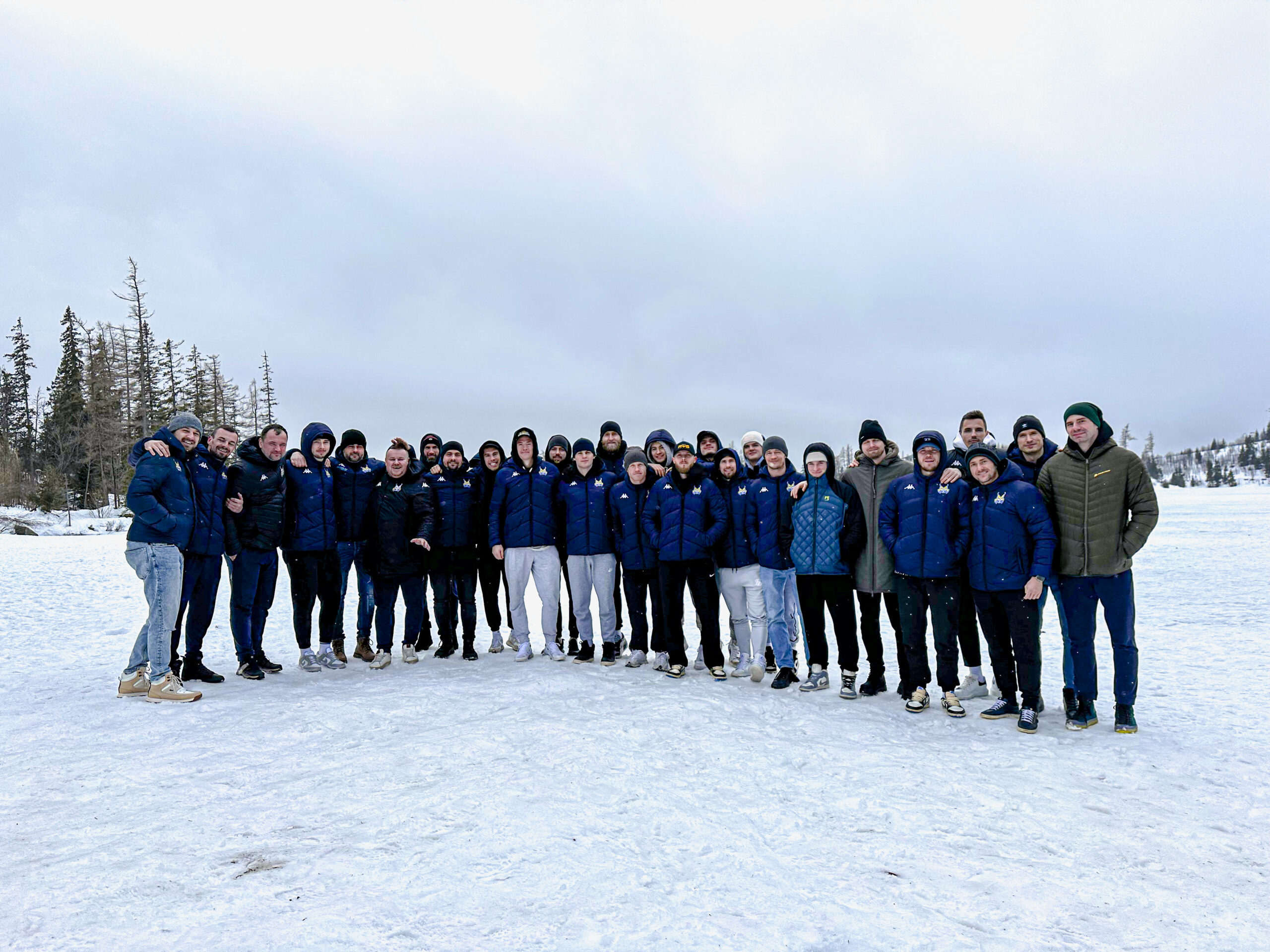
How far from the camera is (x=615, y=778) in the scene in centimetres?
443

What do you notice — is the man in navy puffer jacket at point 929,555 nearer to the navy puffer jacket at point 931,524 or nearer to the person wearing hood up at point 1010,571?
the navy puffer jacket at point 931,524

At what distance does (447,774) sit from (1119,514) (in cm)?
550

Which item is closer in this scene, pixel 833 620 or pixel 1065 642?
pixel 1065 642

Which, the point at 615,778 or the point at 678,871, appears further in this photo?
the point at 615,778

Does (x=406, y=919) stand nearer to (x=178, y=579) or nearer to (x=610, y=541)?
(x=178, y=579)

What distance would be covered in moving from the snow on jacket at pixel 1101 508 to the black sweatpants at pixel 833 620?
6.20ft

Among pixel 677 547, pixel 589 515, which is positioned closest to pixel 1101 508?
pixel 677 547

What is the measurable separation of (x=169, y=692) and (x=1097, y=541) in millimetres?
8098

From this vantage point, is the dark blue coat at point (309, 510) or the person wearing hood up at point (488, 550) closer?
the dark blue coat at point (309, 510)

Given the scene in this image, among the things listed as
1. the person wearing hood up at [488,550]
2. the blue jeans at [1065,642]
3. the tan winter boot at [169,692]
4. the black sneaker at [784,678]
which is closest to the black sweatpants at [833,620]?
the black sneaker at [784,678]

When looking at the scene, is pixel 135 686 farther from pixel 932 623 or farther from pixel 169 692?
pixel 932 623

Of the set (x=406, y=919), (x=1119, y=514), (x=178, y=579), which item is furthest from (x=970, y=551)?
(x=178, y=579)

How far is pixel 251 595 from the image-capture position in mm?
7336

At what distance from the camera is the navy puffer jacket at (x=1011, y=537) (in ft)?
19.0
